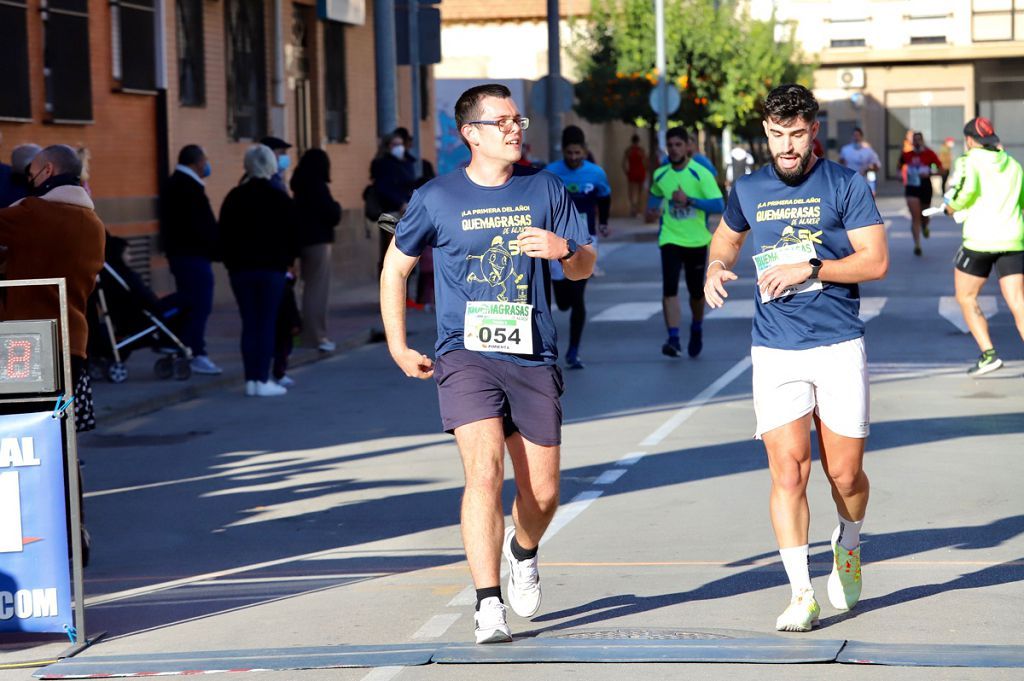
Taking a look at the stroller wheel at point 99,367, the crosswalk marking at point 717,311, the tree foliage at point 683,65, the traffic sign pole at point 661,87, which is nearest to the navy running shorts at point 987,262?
the crosswalk marking at point 717,311

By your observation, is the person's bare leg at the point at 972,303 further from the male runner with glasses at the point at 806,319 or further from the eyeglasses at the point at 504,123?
the eyeglasses at the point at 504,123

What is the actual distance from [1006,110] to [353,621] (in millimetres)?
64530

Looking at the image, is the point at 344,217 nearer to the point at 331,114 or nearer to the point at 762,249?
the point at 331,114

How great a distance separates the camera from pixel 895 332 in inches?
716

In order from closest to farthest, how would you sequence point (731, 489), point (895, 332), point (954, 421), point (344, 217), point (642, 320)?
point (731, 489) < point (954, 421) < point (895, 332) < point (642, 320) < point (344, 217)

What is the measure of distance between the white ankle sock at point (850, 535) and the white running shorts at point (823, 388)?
1.13 ft

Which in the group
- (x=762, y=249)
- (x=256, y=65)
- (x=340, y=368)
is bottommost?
(x=340, y=368)

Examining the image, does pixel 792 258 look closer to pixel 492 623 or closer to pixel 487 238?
pixel 487 238

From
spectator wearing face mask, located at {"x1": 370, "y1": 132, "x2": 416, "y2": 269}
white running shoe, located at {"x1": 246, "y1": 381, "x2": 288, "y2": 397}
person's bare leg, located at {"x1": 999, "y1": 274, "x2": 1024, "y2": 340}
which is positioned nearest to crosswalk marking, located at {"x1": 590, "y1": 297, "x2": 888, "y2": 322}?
spectator wearing face mask, located at {"x1": 370, "y1": 132, "x2": 416, "y2": 269}

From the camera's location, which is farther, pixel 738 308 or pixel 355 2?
pixel 355 2

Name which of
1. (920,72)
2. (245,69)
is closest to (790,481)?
(245,69)

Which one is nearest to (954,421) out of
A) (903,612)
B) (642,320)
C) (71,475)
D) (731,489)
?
(731,489)

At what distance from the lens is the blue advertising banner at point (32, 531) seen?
650cm

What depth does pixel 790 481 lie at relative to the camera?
654 centimetres
